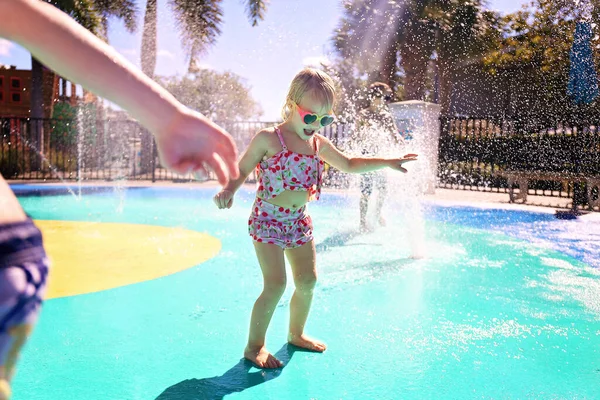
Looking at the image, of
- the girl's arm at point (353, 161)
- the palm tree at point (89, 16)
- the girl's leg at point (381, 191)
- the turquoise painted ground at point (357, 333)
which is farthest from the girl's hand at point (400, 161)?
the palm tree at point (89, 16)

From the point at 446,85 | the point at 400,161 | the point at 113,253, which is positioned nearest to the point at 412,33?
the point at 446,85

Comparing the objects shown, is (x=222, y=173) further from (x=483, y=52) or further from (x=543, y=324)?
(x=483, y=52)

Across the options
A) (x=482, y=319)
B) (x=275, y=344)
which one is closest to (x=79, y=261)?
(x=275, y=344)

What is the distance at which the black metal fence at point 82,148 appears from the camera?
15891 millimetres

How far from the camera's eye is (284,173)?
8.75 feet

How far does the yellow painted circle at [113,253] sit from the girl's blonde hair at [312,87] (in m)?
2.15

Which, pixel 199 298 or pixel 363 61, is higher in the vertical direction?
pixel 363 61

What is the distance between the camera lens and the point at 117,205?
953 centimetres

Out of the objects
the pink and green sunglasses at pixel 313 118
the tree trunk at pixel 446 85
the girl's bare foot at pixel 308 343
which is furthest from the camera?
the tree trunk at pixel 446 85

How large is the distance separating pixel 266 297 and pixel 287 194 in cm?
51

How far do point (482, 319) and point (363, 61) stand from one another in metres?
22.1

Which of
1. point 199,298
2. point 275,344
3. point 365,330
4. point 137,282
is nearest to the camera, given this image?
point 275,344

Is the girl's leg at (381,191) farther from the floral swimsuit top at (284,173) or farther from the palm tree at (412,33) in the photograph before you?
the palm tree at (412,33)

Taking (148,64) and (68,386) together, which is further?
(148,64)
